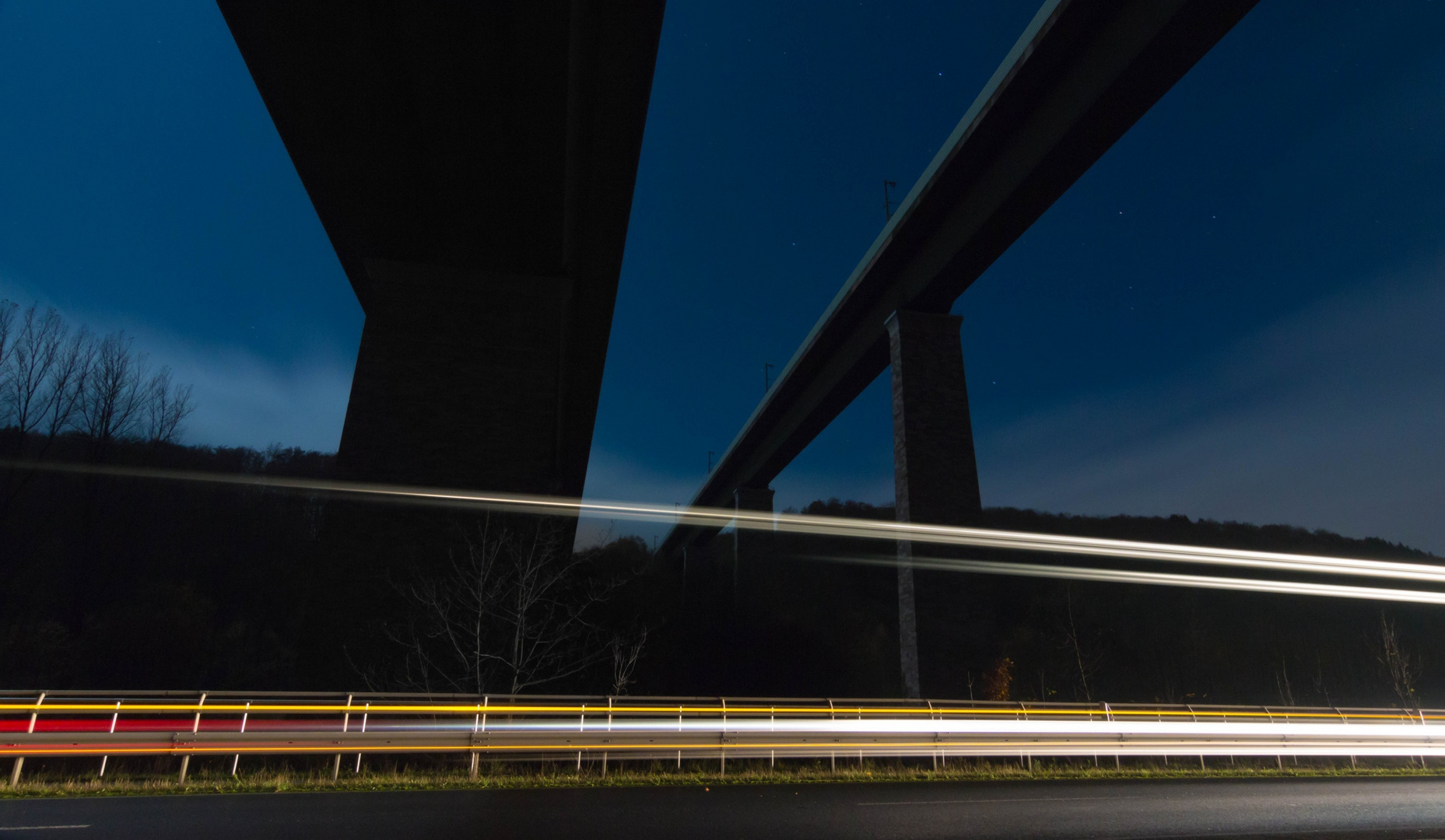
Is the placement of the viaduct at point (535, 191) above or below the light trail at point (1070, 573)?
above

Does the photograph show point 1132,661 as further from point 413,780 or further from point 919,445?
point 413,780

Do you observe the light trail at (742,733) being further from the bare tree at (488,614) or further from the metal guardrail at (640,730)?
the bare tree at (488,614)

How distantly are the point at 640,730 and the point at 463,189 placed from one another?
11.3 meters

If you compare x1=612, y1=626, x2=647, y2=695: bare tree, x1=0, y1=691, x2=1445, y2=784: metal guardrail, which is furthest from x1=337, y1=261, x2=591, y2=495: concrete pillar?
x1=612, y1=626, x2=647, y2=695: bare tree

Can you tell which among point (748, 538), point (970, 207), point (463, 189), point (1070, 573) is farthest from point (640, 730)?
point (748, 538)

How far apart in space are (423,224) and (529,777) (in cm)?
1190

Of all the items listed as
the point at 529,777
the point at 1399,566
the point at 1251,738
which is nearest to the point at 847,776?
the point at 529,777

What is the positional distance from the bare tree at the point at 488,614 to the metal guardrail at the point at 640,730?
4.89ft

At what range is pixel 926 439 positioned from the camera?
16906mm

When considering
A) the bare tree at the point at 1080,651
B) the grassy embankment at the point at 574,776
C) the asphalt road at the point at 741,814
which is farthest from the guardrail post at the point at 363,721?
the bare tree at the point at 1080,651

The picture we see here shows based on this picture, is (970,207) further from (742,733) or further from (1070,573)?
(1070,573)

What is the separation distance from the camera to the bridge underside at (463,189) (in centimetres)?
1120

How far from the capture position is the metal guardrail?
9.88 metres

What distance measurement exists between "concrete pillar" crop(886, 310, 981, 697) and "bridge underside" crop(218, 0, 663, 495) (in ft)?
25.5
